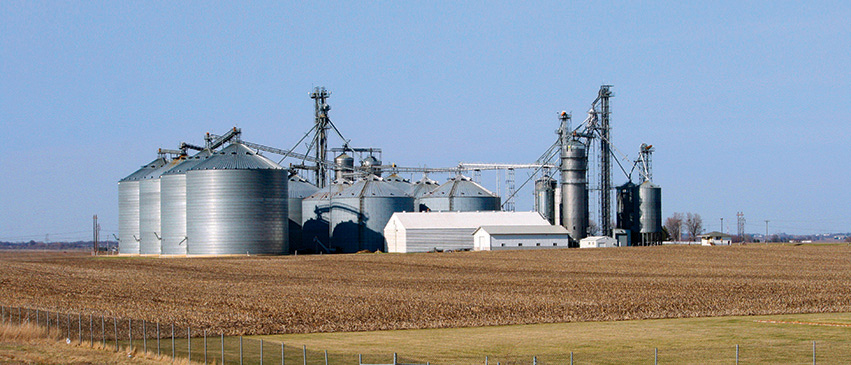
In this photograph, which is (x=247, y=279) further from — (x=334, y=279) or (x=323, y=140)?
(x=323, y=140)

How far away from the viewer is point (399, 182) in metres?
148

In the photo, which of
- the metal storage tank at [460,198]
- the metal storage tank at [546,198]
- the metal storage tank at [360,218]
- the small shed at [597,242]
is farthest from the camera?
the metal storage tank at [546,198]

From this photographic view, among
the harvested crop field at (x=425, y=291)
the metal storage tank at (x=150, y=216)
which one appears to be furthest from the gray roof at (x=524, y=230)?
the metal storage tank at (x=150, y=216)

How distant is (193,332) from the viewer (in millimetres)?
40000

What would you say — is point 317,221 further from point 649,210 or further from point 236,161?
point 649,210

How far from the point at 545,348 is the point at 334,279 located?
3960cm

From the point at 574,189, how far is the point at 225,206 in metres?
48.6

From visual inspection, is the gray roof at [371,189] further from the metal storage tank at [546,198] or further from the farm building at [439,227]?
the metal storage tank at [546,198]

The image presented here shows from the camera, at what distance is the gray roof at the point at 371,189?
13450 cm

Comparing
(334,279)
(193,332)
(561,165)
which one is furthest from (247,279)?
(561,165)

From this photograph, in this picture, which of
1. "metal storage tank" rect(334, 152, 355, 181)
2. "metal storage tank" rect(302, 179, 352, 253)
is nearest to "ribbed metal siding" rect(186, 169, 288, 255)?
"metal storage tank" rect(302, 179, 352, 253)

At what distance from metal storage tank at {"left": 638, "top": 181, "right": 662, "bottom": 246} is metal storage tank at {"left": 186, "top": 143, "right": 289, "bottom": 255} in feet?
176

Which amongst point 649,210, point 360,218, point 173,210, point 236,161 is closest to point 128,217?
point 173,210

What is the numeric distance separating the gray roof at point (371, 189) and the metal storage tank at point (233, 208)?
54.1 feet
